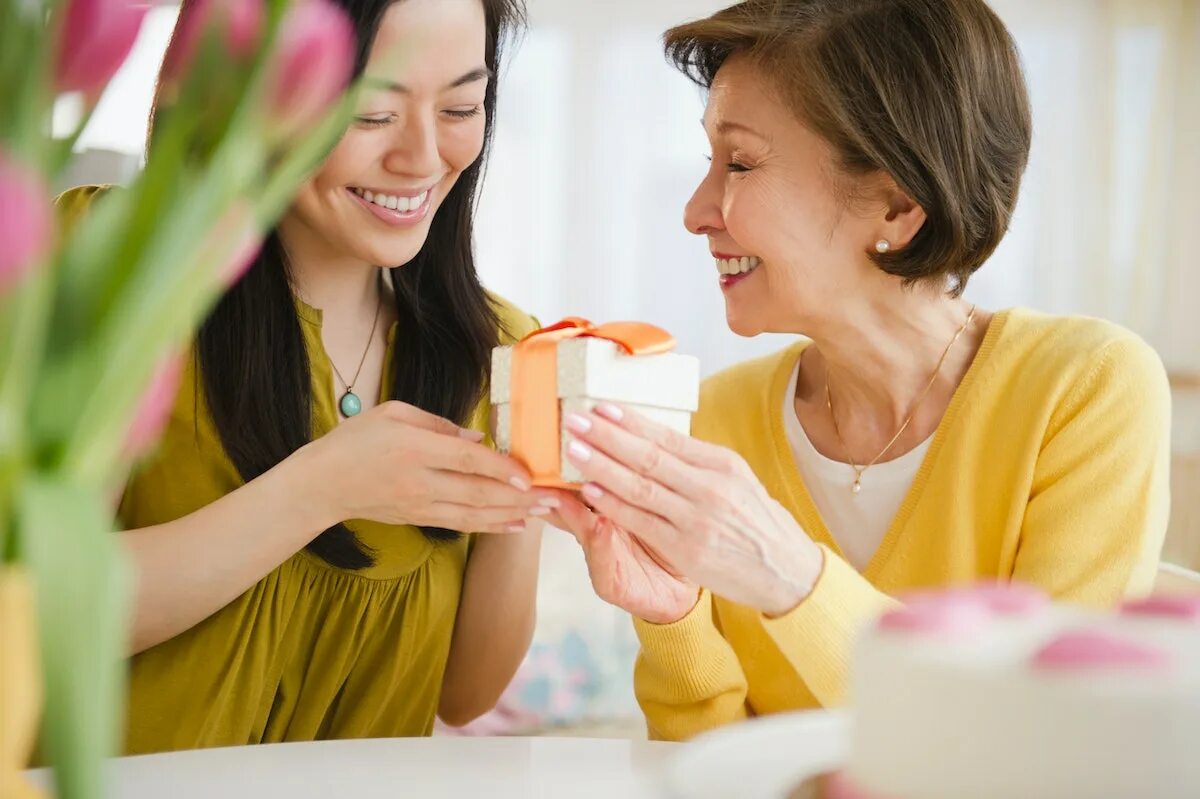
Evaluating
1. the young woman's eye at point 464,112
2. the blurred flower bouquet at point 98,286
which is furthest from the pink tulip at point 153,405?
the young woman's eye at point 464,112

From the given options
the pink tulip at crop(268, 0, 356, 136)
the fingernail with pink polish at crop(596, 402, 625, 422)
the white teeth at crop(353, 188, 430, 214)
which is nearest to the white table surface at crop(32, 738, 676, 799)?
the fingernail with pink polish at crop(596, 402, 625, 422)

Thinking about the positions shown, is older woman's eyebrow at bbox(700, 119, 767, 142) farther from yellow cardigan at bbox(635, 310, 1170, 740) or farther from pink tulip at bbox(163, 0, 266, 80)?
pink tulip at bbox(163, 0, 266, 80)

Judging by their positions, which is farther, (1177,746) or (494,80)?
(494,80)

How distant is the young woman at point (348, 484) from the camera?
1.26 meters

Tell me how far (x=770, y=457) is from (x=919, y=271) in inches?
12.8

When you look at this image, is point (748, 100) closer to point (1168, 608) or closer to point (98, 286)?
point (1168, 608)

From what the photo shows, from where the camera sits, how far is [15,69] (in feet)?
1.44

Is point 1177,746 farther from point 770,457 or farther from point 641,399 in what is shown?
point 770,457

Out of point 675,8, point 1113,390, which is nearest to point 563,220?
point 675,8

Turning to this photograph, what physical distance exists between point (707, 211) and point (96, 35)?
4.08 feet

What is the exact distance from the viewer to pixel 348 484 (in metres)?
1.24

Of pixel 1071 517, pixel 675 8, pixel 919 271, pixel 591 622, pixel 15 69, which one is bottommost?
pixel 591 622

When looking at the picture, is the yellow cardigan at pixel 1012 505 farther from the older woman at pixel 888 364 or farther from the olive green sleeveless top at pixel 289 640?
the olive green sleeveless top at pixel 289 640

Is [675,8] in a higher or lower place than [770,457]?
higher
